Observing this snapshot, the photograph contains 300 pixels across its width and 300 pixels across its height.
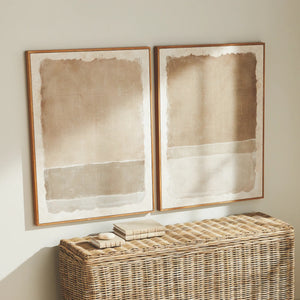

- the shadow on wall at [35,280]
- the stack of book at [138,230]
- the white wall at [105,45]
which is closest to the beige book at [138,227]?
the stack of book at [138,230]

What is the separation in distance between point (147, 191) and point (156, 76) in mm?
629

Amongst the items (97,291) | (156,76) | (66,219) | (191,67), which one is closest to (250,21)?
(191,67)

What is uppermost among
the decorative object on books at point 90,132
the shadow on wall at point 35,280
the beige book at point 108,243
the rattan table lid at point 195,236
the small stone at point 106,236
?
the decorative object on books at point 90,132

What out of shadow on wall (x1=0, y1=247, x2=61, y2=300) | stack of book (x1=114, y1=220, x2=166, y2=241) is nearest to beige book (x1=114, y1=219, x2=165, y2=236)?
stack of book (x1=114, y1=220, x2=166, y2=241)

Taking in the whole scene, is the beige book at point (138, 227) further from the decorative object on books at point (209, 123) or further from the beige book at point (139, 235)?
the decorative object on books at point (209, 123)

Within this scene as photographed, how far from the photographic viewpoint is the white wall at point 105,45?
2838 mm

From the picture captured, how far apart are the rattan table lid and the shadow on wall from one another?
14 centimetres

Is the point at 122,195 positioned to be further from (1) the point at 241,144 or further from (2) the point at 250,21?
(2) the point at 250,21

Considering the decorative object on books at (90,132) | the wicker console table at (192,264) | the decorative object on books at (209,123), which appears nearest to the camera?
the wicker console table at (192,264)

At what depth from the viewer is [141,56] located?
120 inches

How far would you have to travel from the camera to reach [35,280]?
9.82ft

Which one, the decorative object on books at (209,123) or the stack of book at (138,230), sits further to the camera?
the decorative object on books at (209,123)

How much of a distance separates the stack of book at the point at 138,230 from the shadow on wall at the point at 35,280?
0.36 m

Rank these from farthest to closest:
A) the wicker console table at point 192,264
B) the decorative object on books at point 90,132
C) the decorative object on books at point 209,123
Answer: the decorative object on books at point 209,123, the decorative object on books at point 90,132, the wicker console table at point 192,264
